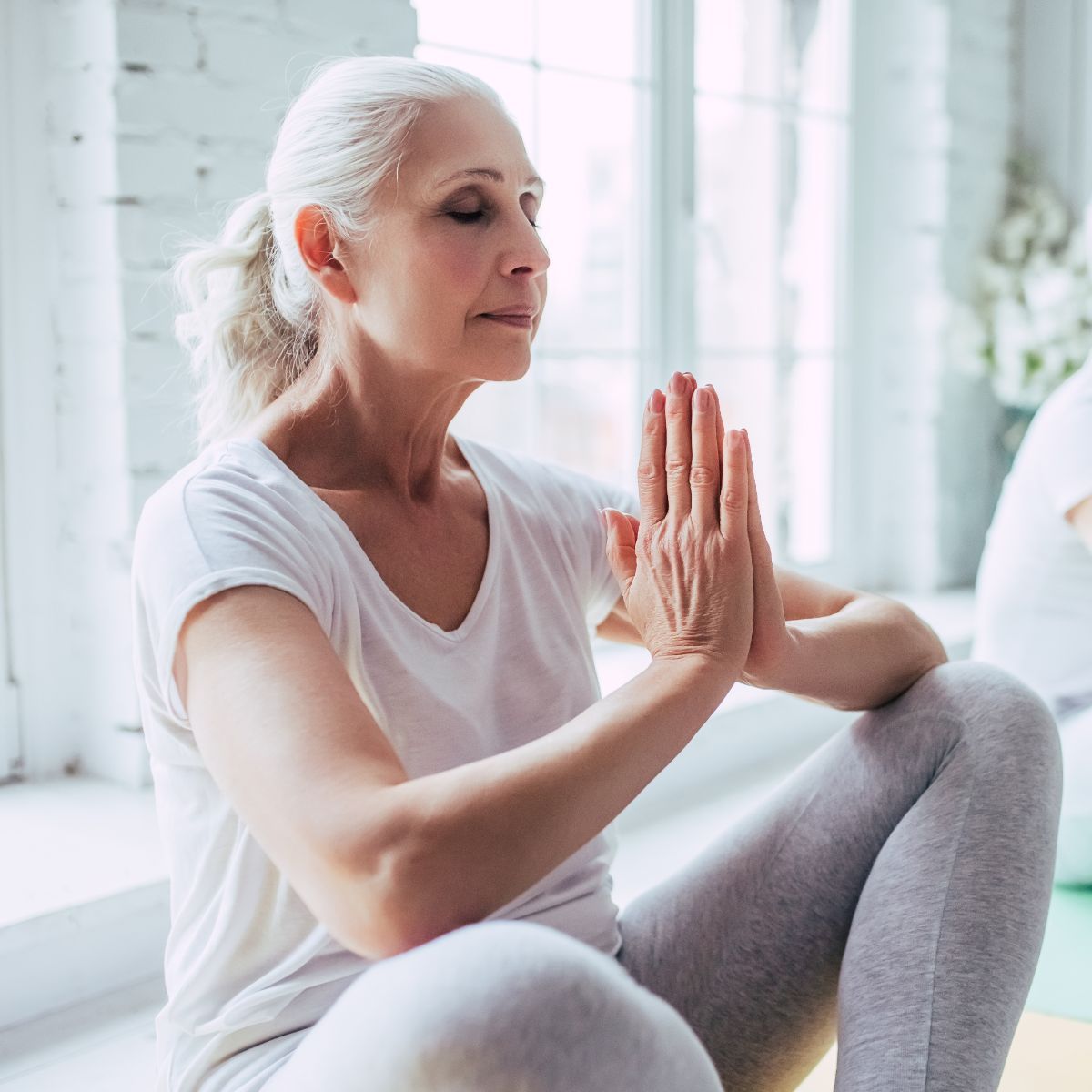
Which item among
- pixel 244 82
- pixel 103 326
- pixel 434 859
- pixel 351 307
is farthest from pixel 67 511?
pixel 434 859

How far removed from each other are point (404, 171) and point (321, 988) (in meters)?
0.70

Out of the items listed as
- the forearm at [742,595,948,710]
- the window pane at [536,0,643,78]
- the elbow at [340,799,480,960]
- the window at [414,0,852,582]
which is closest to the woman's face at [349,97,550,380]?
the forearm at [742,595,948,710]

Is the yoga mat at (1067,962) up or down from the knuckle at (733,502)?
down

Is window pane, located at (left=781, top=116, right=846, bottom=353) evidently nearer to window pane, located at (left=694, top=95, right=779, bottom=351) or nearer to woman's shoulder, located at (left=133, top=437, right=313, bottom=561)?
window pane, located at (left=694, top=95, right=779, bottom=351)

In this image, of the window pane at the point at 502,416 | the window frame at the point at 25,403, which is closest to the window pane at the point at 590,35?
the window pane at the point at 502,416

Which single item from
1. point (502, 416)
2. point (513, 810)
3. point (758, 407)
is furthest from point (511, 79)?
point (513, 810)

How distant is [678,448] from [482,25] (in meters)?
2.06

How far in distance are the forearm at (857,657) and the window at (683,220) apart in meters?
1.77

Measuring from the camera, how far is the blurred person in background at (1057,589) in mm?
2061

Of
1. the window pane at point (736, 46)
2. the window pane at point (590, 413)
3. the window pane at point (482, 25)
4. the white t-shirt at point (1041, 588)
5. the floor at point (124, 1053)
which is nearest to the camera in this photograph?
the floor at point (124, 1053)

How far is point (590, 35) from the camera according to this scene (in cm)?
322

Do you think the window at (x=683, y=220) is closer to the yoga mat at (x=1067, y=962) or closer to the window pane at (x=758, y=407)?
the window pane at (x=758, y=407)

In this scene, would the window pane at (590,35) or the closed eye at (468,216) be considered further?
the window pane at (590,35)

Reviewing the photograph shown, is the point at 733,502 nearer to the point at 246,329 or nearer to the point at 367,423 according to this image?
the point at 367,423
